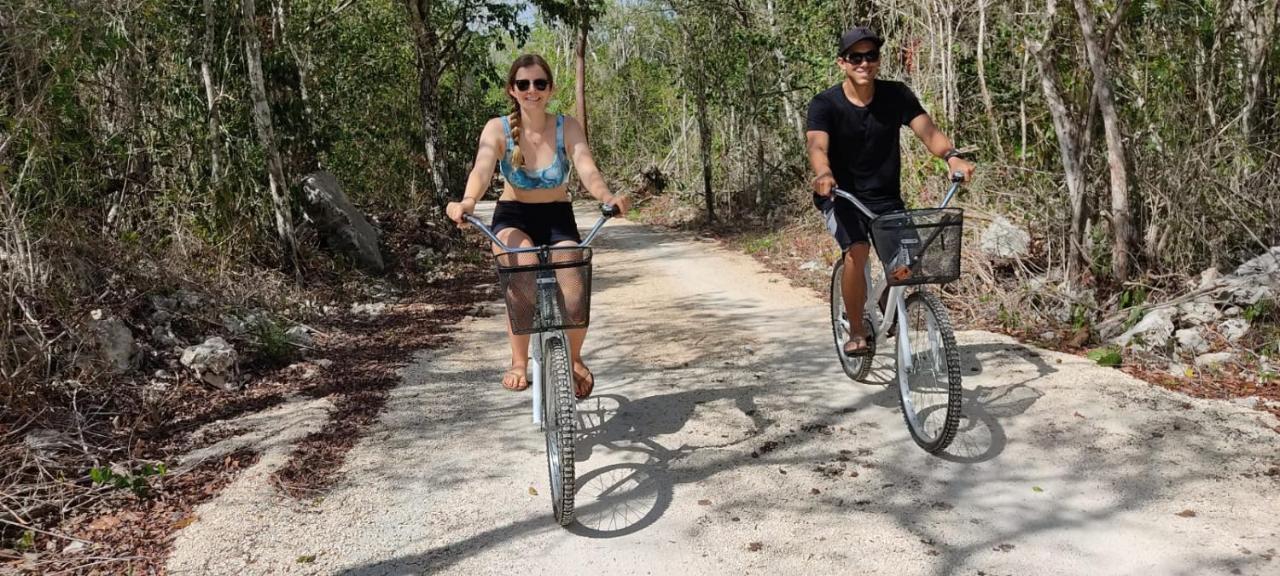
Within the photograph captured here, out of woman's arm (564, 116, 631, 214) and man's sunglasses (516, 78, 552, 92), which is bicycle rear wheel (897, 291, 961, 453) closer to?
woman's arm (564, 116, 631, 214)

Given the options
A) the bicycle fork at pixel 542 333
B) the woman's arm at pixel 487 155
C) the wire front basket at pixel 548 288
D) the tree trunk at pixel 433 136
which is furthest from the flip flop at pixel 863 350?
the tree trunk at pixel 433 136

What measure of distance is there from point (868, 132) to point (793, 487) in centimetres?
192

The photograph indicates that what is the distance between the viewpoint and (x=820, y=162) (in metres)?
4.50

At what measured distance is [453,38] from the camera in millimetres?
15664

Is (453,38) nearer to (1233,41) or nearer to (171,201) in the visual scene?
(171,201)

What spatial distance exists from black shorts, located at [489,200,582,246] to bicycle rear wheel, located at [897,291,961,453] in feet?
5.71

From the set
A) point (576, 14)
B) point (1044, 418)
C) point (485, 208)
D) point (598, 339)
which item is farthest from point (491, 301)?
point (485, 208)

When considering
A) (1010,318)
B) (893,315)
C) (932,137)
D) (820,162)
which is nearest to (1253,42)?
(1010,318)

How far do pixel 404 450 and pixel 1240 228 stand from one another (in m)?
6.02

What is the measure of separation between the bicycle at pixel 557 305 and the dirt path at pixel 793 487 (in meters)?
0.28

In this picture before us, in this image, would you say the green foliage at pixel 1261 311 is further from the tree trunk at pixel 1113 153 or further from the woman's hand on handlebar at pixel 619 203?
the woman's hand on handlebar at pixel 619 203

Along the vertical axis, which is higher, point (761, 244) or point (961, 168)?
point (961, 168)

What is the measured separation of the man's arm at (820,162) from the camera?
4316mm

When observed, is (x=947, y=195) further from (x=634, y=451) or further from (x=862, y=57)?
(x=634, y=451)
